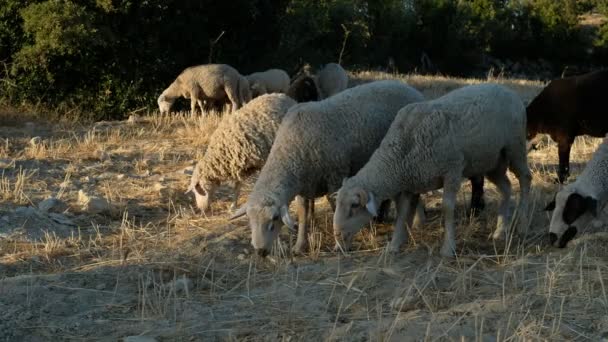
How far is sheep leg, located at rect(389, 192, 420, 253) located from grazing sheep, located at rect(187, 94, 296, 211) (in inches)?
72.3

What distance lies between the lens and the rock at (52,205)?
9672 mm

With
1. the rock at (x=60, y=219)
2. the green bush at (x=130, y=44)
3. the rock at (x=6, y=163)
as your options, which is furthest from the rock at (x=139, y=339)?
the green bush at (x=130, y=44)

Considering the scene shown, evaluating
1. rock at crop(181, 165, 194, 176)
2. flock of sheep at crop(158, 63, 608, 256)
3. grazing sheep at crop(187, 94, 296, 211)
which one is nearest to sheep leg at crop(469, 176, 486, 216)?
flock of sheep at crop(158, 63, 608, 256)

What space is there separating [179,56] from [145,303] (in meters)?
16.2

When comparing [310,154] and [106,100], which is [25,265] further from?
[106,100]

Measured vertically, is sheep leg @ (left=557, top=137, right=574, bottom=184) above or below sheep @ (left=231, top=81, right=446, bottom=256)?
below

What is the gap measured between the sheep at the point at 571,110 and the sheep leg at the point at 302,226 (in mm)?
4297

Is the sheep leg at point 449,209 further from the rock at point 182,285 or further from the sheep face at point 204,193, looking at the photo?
the sheep face at point 204,193

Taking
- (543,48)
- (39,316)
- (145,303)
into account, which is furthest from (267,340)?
(543,48)

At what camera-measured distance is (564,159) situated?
1144 centimetres

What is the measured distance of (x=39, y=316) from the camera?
630 cm

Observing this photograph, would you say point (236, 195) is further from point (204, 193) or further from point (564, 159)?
point (564, 159)

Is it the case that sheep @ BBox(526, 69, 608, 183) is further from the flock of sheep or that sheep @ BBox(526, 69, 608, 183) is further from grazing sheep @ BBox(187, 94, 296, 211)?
grazing sheep @ BBox(187, 94, 296, 211)

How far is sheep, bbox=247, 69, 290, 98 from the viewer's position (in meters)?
20.0
